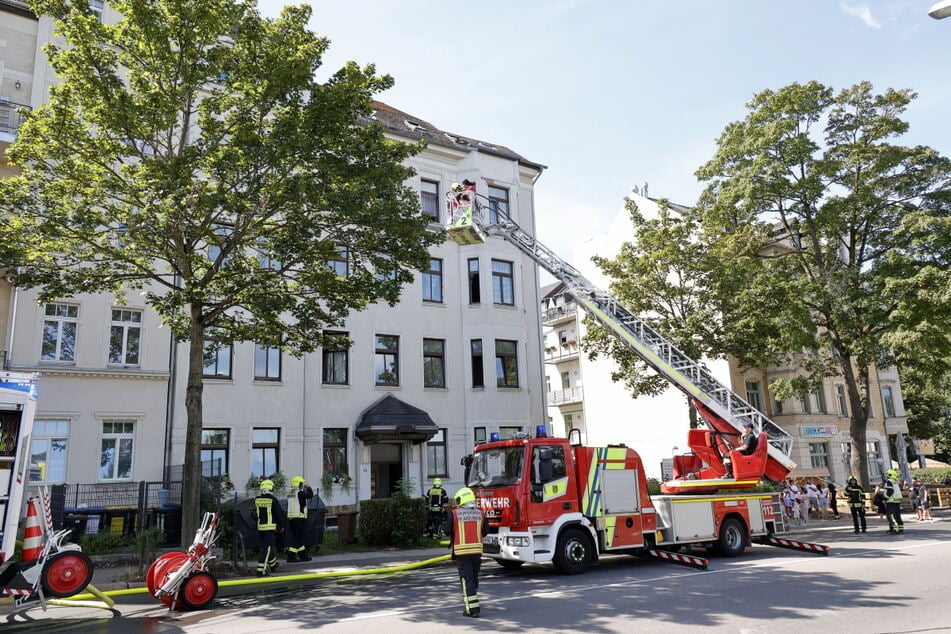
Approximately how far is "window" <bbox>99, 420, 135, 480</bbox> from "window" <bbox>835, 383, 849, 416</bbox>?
3527cm

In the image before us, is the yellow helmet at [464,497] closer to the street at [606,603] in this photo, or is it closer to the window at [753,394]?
the street at [606,603]

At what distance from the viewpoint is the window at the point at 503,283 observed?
2691cm

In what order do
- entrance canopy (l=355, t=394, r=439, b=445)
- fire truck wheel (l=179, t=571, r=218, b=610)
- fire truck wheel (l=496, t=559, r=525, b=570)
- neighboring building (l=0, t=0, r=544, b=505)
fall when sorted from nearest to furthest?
fire truck wheel (l=179, t=571, r=218, b=610)
fire truck wheel (l=496, t=559, r=525, b=570)
neighboring building (l=0, t=0, r=544, b=505)
entrance canopy (l=355, t=394, r=439, b=445)

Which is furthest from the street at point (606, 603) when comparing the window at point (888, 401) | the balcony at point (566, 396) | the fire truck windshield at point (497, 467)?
the window at point (888, 401)

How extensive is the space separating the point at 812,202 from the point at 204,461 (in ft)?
75.6

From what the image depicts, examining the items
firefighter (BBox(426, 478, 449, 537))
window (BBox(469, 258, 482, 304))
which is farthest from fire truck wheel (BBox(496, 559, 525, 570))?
window (BBox(469, 258, 482, 304))

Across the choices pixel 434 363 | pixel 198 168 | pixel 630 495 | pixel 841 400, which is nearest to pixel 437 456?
pixel 434 363

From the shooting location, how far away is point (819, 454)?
35.3 m

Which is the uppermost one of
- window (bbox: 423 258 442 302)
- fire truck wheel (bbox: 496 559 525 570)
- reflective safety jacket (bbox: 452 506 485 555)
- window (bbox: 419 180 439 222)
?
window (bbox: 419 180 439 222)

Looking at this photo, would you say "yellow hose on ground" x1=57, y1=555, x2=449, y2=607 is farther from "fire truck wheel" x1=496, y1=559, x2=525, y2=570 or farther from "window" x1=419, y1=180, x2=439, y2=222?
"window" x1=419, y1=180, x2=439, y2=222

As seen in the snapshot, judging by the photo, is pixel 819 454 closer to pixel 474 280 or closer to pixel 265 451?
pixel 474 280

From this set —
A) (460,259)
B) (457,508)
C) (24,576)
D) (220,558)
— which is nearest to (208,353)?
(220,558)

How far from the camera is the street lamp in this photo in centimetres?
713

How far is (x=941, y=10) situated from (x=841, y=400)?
35.9 meters
